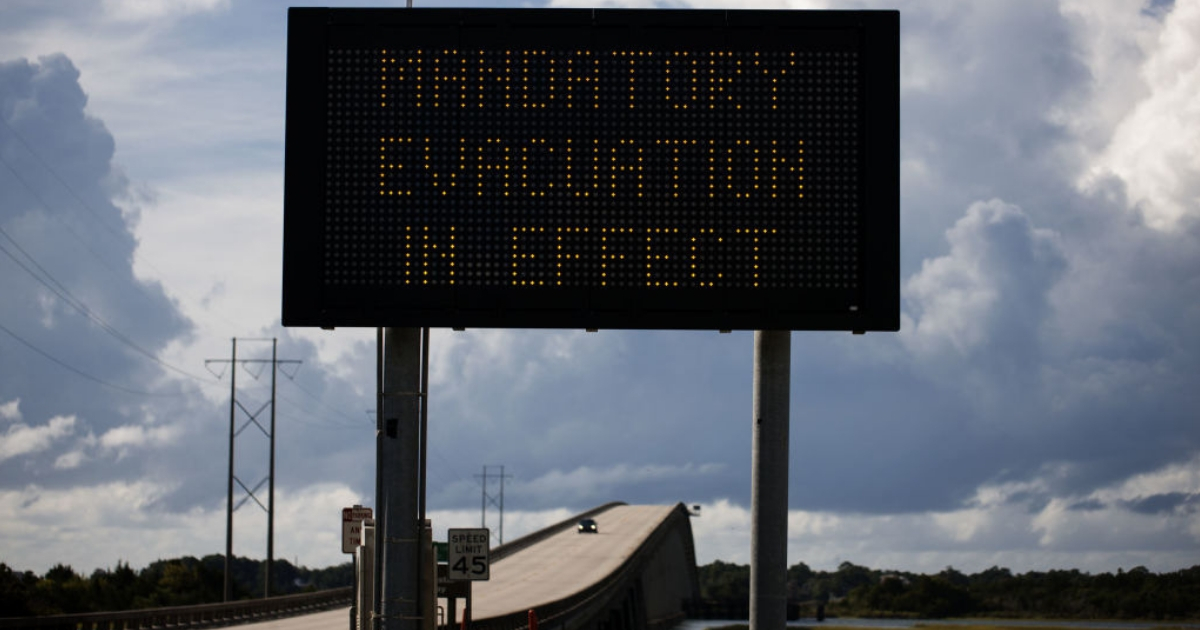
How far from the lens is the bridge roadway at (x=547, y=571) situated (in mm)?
69812

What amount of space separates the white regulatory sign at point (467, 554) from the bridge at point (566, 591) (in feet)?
9.34

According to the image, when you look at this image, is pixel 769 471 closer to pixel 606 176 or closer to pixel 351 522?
pixel 606 176

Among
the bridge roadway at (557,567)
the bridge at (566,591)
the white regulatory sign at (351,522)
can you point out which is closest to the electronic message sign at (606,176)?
the bridge at (566,591)

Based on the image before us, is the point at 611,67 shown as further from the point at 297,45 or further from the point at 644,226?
the point at 297,45

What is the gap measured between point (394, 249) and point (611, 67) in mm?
4802

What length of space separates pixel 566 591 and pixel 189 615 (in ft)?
82.7

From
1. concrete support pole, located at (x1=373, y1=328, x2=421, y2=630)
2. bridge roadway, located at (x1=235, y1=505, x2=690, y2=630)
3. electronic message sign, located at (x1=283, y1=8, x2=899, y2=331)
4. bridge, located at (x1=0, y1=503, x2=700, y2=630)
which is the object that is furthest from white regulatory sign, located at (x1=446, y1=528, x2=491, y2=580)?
bridge roadway, located at (x1=235, y1=505, x2=690, y2=630)

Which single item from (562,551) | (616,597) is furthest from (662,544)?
(616,597)

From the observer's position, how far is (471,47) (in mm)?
28016

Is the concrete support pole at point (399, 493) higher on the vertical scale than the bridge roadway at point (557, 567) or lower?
higher

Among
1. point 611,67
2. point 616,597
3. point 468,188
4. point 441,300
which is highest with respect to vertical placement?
point 611,67

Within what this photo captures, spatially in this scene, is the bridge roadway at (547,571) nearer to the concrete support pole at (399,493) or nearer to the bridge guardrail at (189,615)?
the bridge guardrail at (189,615)

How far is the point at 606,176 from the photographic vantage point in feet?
90.4

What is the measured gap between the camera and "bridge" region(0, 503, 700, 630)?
200ft
